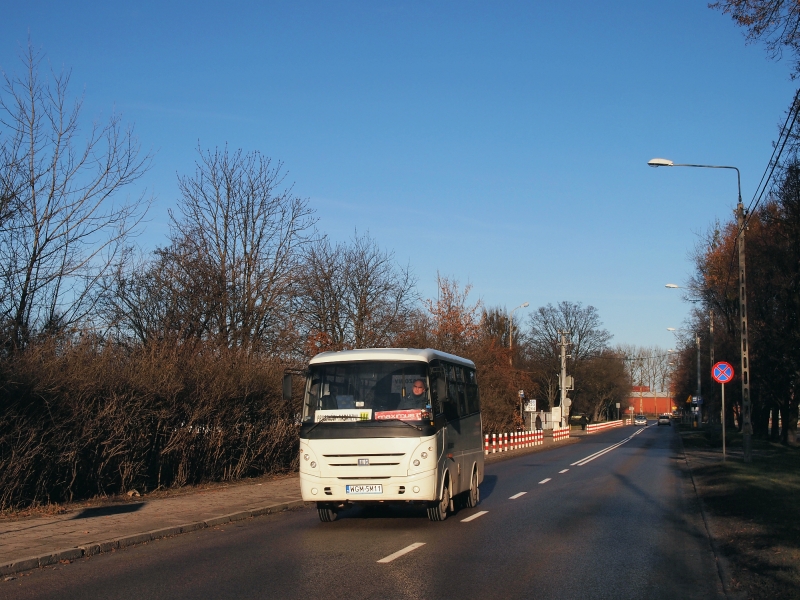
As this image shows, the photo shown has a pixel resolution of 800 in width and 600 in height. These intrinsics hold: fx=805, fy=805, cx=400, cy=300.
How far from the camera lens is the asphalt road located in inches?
320

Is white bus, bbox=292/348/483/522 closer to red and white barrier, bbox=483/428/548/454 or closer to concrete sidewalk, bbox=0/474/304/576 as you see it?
concrete sidewalk, bbox=0/474/304/576

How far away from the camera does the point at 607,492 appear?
1905 cm

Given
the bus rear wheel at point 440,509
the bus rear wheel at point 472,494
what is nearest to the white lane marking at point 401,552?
the bus rear wheel at point 440,509

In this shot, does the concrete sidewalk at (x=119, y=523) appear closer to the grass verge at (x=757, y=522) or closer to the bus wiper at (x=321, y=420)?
the bus wiper at (x=321, y=420)

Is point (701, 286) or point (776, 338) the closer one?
point (776, 338)

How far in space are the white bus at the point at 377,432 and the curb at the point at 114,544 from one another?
1620 mm

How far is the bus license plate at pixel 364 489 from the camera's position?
1262 centimetres

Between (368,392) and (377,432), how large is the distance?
0.75m

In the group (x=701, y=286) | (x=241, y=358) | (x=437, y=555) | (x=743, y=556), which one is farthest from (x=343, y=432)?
(x=701, y=286)

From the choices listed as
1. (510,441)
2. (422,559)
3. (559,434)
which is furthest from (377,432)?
(559,434)

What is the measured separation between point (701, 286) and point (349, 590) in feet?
149

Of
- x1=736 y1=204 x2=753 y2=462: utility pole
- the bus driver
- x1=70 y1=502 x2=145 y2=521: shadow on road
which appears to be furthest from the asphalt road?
x1=736 y1=204 x2=753 y2=462: utility pole

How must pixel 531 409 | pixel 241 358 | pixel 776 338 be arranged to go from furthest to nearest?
1. pixel 531 409
2. pixel 776 338
3. pixel 241 358

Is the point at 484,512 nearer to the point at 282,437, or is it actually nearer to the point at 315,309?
the point at 282,437
